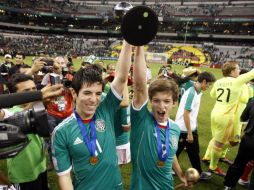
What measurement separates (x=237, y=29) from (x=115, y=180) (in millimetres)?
66104

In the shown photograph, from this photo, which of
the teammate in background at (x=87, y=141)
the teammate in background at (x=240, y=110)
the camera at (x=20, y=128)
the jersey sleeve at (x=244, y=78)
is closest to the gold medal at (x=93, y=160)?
the teammate in background at (x=87, y=141)

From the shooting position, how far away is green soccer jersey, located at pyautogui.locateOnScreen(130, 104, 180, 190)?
262cm

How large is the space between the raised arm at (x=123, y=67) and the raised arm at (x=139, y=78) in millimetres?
70

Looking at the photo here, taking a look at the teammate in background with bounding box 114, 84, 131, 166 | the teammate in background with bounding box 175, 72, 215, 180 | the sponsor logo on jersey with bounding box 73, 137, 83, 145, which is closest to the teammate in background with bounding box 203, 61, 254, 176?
the teammate in background with bounding box 175, 72, 215, 180

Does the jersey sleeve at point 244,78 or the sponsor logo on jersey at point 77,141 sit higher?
the jersey sleeve at point 244,78

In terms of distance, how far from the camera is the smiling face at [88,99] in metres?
2.38

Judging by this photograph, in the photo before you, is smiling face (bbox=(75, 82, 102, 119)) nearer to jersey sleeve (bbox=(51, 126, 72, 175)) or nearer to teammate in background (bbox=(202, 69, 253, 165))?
jersey sleeve (bbox=(51, 126, 72, 175))

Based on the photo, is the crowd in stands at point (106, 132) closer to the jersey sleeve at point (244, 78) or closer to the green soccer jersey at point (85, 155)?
the green soccer jersey at point (85, 155)

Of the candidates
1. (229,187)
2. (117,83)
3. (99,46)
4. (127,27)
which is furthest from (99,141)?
(99,46)

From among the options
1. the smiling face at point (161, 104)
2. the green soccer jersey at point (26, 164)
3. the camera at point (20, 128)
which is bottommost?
the green soccer jersey at point (26, 164)

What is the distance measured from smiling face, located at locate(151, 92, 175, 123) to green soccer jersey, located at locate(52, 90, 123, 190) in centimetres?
47

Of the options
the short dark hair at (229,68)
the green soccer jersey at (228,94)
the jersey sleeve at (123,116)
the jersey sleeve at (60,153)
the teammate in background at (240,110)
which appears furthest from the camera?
the teammate in background at (240,110)

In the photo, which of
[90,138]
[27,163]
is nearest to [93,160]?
[90,138]

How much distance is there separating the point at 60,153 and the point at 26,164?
101cm
